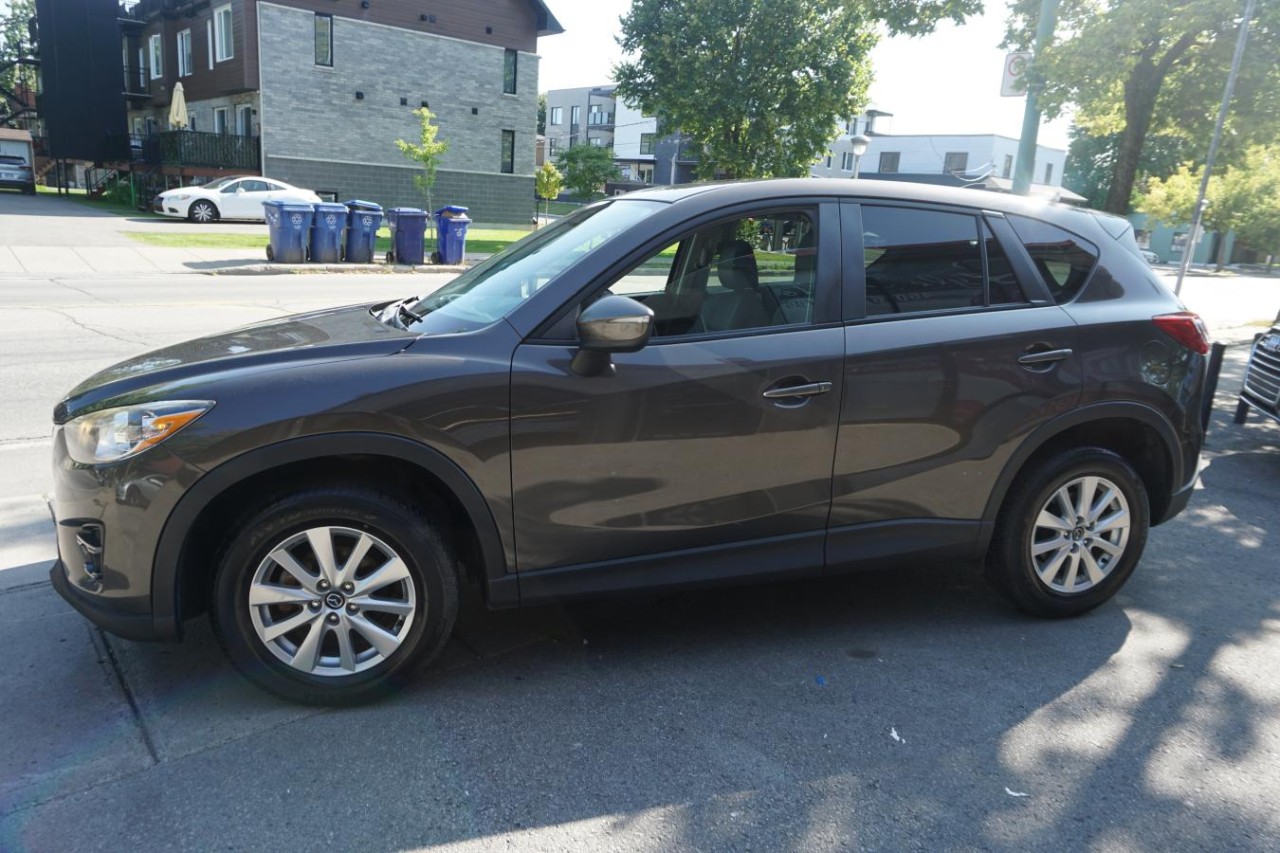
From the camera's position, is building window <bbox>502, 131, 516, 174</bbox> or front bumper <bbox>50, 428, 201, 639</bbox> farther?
building window <bbox>502, 131, 516, 174</bbox>

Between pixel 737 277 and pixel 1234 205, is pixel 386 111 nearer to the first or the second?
pixel 737 277

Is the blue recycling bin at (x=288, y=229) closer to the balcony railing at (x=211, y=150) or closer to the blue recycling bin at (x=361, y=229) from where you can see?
the blue recycling bin at (x=361, y=229)

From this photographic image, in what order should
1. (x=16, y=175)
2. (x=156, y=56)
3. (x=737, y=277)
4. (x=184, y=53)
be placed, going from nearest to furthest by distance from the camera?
1. (x=737, y=277)
2. (x=16, y=175)
3. (x=184, y=53)
4. (x=156, y=56)

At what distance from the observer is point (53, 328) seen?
387 inches

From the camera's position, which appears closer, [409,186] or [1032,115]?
[1032,115]

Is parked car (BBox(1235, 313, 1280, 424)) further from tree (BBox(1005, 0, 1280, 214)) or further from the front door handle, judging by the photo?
the front door handle

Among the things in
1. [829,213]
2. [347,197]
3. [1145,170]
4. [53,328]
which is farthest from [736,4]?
[1145,170]

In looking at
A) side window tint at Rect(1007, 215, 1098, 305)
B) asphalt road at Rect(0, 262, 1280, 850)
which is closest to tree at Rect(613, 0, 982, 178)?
side window tint at Rect(1007, 215, 1098, 305)

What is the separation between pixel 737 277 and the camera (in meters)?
3.54

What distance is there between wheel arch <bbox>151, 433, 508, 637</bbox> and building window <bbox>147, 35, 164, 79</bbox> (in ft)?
139

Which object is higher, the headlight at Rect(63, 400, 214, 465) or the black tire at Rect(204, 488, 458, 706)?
the headlight at Rect(63, 400, 214, 465)

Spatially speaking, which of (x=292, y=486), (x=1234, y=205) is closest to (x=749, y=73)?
(x=292, y=486)

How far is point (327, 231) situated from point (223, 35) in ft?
63.1

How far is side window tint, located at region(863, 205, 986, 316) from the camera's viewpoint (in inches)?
140
